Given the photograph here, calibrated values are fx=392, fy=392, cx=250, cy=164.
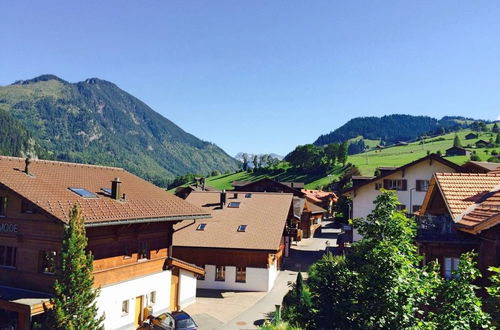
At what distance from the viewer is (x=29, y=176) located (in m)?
21.3

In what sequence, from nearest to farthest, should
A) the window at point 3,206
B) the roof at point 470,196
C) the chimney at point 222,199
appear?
the roof at point 470,196 < the window at point 3,206 < the chimney at point 222,199

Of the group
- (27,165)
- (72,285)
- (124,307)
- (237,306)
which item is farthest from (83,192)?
(237,306)

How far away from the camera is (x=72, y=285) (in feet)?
53.9

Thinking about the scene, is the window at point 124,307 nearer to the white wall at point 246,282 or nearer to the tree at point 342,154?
the white wall at point 246,282

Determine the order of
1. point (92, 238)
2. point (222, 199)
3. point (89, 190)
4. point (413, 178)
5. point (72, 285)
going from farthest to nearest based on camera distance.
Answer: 1. point (413, 178)
2. point (222, 199)
3. point (89, 190)
4. point (92, 238)
5. point (72, 285)

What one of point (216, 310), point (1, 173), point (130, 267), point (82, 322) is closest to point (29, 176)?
point (1, 173)

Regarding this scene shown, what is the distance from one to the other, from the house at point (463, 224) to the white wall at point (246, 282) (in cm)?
1613

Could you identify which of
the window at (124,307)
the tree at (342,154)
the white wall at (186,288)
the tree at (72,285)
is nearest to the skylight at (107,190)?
the window at (124,307)

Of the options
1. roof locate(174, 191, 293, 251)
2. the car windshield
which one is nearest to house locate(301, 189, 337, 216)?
roof locate(174, 191, 293, 251)

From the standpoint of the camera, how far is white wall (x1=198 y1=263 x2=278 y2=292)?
102ft

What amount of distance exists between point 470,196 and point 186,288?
18582 mm

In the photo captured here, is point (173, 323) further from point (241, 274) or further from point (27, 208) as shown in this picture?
point (241, 274)

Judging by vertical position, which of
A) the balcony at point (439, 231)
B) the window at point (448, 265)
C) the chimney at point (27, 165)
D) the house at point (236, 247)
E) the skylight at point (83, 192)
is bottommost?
the house at point (236, 247)

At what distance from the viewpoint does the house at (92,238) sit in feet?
62.6
